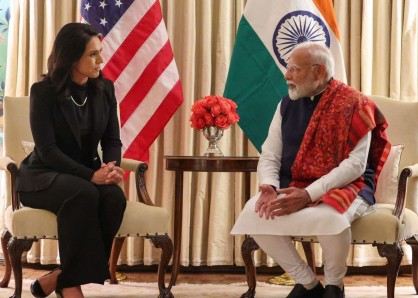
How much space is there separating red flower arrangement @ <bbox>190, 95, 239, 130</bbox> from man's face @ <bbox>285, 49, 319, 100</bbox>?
788 mm

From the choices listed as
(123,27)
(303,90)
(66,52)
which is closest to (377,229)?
(303,90)

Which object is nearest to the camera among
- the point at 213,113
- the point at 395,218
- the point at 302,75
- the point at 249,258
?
the point at 395,218

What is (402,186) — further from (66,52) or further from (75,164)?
(66,52)

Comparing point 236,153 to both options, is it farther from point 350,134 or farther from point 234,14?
point 350,134

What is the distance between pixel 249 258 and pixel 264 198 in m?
0.60

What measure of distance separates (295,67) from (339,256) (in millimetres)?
910

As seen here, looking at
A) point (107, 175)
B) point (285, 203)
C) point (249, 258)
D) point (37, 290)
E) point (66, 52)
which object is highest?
point (66, 52)

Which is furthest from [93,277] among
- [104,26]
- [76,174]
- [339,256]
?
[104,26]

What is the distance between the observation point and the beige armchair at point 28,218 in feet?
11.4

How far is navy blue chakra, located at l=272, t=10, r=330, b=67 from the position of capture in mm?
4484

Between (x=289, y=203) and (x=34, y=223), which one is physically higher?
(x=289, y=203)

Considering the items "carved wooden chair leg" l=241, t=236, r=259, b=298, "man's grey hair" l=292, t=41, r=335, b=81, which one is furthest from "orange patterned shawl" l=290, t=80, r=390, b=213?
"carved wooden chair leg" l=241, t=236, r=259, b=298

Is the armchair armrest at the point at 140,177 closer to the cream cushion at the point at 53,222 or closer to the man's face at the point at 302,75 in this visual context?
the cream cushion at the point at 53,222

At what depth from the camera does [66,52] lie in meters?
3.62
